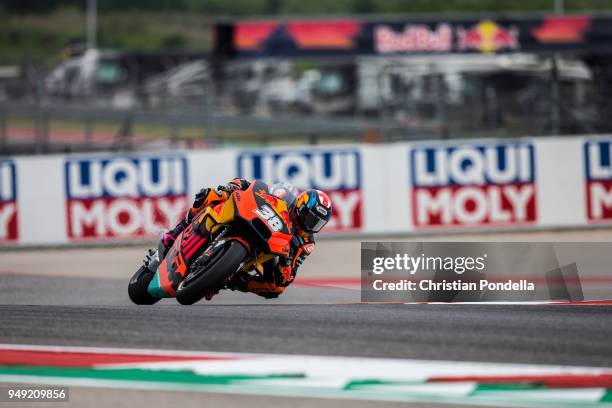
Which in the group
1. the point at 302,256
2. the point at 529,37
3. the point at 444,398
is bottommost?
the point at 444,398

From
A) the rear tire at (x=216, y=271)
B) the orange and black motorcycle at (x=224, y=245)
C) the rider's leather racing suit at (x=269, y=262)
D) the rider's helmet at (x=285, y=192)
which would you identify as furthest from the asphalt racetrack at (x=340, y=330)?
the rider's helmet at (x=285, y=192)

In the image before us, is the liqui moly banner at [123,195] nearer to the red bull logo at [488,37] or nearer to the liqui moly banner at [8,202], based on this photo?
the liqui moly banner at [8,202]

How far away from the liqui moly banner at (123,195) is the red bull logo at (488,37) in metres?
13.4

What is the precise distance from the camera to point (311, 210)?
7969 millimetres

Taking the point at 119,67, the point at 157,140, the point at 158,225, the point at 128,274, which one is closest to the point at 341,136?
the point at 157,140

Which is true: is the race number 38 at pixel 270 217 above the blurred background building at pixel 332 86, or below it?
below

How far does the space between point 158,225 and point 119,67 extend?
65.6 feet

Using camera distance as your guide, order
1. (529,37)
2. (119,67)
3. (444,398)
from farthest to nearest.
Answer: (119,67) < (529,37) < (444,398)

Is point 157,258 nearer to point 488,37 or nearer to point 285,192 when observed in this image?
point 285,192

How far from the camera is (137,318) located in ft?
23.2

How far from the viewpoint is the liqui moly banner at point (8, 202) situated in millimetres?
15281

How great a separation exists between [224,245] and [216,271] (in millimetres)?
252

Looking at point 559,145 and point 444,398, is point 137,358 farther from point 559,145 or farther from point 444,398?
point 559,145

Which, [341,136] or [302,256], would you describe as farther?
[341,136]
